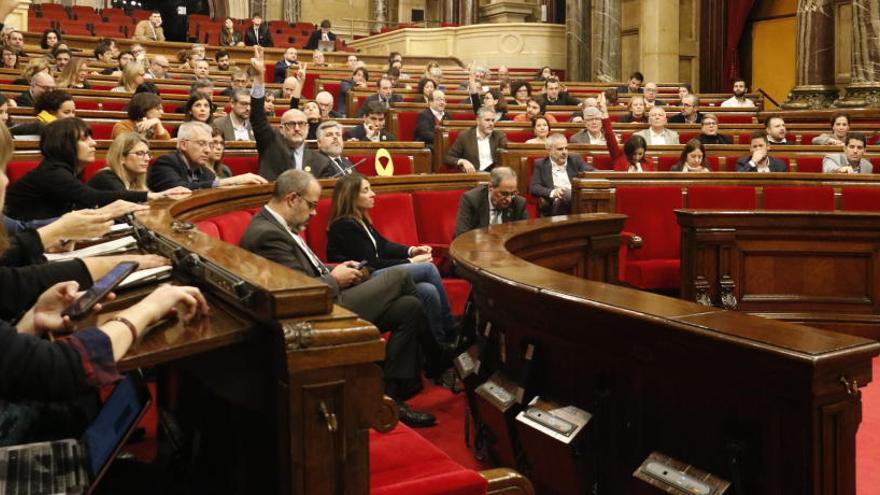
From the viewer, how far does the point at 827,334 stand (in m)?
1.73

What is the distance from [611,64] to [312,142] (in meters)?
8.25

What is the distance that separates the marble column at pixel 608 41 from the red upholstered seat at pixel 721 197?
26.0 feet

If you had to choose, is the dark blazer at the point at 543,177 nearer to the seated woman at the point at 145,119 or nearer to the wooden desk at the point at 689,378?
the seated woman at the point at 145,119

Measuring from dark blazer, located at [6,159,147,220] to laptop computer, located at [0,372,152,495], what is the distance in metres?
1.97

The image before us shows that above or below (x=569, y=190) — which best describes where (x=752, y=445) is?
below

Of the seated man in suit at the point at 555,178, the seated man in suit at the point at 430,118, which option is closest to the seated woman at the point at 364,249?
the seated man in suit at the point at 555,178

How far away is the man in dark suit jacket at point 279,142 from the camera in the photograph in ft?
16.4

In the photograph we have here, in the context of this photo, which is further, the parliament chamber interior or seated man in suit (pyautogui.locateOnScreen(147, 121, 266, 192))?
seated man in suit (pyautogui.locateOnScreen(147, 121, 266, 192))

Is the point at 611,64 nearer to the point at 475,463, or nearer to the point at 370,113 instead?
the point at 370,113

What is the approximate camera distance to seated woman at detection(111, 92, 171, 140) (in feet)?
16.7

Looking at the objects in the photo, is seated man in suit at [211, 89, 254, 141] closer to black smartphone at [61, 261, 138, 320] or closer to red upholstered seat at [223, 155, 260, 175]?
red upholstered seat at [223, 155, 260, 175]

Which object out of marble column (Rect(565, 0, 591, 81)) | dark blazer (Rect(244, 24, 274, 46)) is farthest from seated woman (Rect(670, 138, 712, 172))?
dark blazer (Rect(244, 24, 274, 46))

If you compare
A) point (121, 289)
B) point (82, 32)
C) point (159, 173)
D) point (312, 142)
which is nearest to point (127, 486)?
point (121, 289)

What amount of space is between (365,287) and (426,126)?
443 cm
